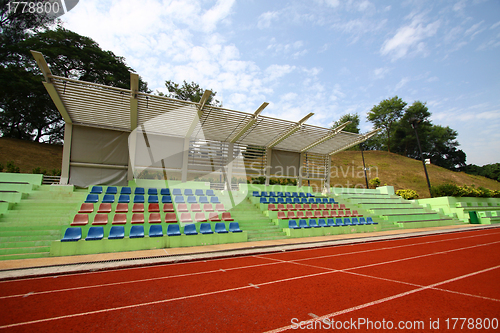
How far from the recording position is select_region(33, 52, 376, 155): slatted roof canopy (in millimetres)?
12258

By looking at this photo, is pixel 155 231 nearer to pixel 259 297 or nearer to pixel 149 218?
pixel 149 218

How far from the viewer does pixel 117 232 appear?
878 centimetres

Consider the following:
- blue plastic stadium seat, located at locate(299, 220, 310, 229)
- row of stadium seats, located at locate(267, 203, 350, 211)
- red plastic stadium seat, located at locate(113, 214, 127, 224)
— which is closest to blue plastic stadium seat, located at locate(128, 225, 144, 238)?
red plastic stadium seat, located at locate(113, 214, 127, 224)

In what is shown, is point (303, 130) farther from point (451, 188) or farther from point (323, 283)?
point (451, 188)

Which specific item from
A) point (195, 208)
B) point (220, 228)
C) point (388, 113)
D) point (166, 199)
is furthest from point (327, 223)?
point (388, 113)

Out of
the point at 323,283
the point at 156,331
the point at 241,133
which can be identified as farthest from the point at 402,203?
the point at 156,331

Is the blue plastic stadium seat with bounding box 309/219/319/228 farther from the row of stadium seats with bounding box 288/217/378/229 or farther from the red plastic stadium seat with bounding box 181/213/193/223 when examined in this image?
the red plastic stadium seat with bounding box 181/213/193/223

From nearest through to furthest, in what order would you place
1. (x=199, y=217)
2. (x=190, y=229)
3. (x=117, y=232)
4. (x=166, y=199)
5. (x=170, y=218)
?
(x=117, y=232), (x=190, y=229), (x=170, y=218), (x=199, y=217), (x=166, y=199)

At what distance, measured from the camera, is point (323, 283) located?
5.32 m

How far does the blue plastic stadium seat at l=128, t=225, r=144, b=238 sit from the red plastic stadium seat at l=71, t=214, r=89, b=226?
176 cm

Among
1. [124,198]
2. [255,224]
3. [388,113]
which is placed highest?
[388,113]

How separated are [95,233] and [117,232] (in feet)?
2.27

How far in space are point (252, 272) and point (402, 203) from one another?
20946 mm

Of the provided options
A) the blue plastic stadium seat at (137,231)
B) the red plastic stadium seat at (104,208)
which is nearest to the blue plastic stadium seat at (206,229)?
the blue plastic stadium seat at (137,231)
